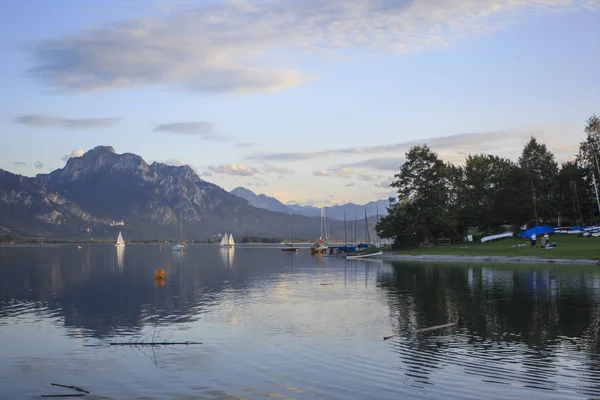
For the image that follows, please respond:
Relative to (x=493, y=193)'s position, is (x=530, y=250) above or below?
below

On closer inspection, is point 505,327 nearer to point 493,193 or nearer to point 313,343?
point 313,343

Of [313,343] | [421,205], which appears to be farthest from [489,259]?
[313,343]

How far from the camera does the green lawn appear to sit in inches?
3684

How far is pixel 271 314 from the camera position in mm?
45000

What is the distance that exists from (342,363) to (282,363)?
2774 mm

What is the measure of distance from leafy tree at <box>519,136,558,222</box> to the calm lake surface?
82.1m

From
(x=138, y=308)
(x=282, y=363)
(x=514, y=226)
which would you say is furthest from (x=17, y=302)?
(x=514, y=226)

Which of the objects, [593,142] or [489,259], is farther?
[593,142]

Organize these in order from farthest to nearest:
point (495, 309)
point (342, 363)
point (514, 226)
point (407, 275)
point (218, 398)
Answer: point (514, 226) < point (407, 275) < point (495, 309) < point (342, 363) < point (218, 398)

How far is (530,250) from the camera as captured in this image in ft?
342

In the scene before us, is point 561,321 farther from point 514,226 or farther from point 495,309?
point 514,226

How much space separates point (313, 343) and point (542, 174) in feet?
418

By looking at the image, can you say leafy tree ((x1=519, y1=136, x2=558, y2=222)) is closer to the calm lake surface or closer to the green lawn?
the green lawn

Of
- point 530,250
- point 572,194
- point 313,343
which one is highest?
point 572,194
